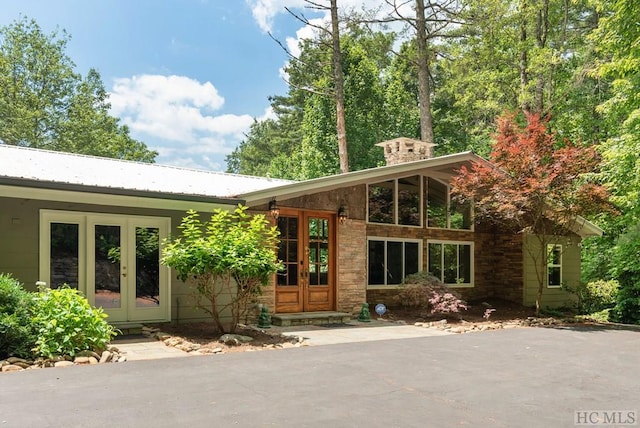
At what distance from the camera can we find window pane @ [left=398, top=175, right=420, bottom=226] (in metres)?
12.8

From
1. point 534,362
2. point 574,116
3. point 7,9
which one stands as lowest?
point 534,362

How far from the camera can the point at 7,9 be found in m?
26.1

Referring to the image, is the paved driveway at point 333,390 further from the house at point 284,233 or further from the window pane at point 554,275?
the window pane at point 554,275

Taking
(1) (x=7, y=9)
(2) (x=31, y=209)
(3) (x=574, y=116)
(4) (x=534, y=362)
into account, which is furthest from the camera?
(1) (x=7, y=9)

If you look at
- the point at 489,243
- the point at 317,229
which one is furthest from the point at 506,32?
the point at 317,229

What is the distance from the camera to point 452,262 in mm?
13727

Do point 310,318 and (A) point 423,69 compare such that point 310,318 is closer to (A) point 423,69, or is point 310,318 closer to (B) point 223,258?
(B) point 223,258


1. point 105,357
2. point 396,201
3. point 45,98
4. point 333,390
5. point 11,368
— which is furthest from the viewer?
point 45,98

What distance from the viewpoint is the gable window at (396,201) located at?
1220 centimetres

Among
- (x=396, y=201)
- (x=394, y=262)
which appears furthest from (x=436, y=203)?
(x=394, y=262)

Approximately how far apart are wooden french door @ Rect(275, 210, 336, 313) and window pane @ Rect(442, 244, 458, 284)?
12.5 ft

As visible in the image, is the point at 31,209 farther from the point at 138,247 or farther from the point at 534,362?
the point at 534,362

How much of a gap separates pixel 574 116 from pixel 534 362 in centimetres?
1518

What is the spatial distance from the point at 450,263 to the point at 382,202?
2811 mm
